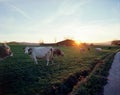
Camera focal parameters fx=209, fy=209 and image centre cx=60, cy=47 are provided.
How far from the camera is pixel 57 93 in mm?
10258

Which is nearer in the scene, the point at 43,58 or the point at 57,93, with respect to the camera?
the point at 57,93

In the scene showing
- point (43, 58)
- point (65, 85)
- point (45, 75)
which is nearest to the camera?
point (65, 85)

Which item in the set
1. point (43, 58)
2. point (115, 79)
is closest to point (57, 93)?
point (115, 79)

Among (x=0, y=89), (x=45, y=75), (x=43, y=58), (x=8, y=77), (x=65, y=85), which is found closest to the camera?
(x=0, y=89)

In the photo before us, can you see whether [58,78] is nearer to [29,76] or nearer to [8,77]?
[29,76]

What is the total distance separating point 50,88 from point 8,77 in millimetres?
3309

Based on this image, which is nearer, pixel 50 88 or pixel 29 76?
pixel 50 88

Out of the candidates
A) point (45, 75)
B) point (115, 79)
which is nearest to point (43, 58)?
point (45, 75)

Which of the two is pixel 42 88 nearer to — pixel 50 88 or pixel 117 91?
pixel 50 88

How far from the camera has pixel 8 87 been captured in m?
10.4

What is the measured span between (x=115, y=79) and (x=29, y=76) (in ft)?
18.2

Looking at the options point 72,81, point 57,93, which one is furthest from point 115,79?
point 57,93

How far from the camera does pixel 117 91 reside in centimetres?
1047

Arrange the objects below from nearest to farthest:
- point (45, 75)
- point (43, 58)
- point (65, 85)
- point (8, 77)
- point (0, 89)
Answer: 1. point (0, 89)
2. point (65, 85)
3. point (8, 77)
4. point (45, 75)
5. point (43, 58)
